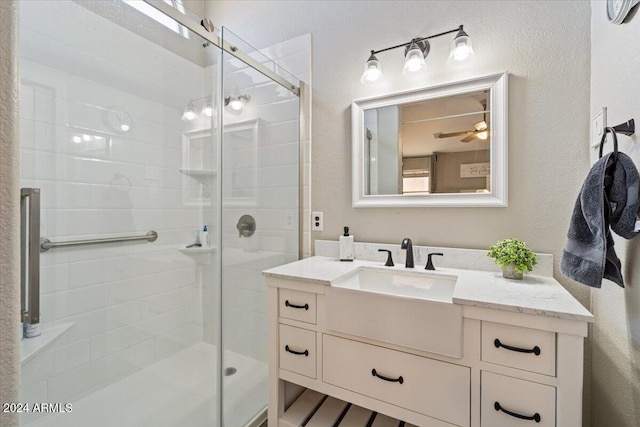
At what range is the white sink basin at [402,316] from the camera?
969 mm

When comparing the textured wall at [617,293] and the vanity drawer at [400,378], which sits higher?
the textured wall at [617,293]

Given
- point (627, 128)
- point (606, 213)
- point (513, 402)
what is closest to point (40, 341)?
point (513, 402)

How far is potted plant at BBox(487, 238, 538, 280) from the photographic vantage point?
46.3 inches

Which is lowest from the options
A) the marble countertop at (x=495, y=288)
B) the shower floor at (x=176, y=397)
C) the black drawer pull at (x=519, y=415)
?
the shower floor at (x=176, y=397)

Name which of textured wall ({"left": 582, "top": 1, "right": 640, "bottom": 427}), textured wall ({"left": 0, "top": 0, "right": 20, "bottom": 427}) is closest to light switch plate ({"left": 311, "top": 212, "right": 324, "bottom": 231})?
textured wall ({"left": 582, "top": 1, "right": 640, "bottom": 427})

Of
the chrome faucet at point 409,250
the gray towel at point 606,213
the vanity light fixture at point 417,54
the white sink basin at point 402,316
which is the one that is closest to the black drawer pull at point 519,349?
the white sink basin at point 402,316

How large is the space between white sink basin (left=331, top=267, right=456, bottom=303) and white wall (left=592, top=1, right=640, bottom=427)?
20.3 inches

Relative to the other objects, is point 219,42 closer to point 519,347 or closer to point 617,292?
point 519,347

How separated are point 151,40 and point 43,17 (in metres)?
0.47

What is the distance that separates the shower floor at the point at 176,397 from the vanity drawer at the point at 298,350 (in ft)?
1.56

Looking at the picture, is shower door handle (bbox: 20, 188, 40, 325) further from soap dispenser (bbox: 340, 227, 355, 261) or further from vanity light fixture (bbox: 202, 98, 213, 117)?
soap dispenser (bbox: 340, 227, 355, 261)

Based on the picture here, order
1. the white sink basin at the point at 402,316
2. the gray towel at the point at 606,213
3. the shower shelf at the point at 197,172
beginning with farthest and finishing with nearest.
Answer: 1. the shower shelf at the point at 197,172
2. the white sink basin at the point at 402,316
3. the gray towel at the point at 606,213

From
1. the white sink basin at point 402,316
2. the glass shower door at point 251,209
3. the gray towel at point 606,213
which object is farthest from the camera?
the glass shower door at point 251,209

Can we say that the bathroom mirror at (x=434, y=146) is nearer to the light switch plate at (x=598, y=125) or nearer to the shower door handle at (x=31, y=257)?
the light switch plate at (x=598, y=125)
